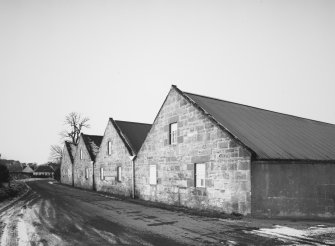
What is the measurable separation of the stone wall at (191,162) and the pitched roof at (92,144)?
13583 mm

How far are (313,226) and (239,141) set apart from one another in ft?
14.5

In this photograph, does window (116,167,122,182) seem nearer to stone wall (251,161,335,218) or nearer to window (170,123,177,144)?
window (170,123,177,144)

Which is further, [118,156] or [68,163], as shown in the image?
[68,163]

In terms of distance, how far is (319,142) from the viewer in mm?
18531

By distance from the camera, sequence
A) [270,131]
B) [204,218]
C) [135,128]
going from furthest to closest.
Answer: [135,128] < [270,131] < [204,218]

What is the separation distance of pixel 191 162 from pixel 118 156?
11264 millimetres

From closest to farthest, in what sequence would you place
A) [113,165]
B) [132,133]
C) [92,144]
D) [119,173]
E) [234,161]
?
[234,161] → [119,173] → [113,165] → [132,133] → [92,144]

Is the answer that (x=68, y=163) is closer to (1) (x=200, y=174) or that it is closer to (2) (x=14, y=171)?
(1) (x=200, y=174)

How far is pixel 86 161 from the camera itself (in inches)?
1368

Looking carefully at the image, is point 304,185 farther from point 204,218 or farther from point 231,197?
point 204,218

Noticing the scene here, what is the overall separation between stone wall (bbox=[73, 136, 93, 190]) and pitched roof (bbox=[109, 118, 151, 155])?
22.9 feet

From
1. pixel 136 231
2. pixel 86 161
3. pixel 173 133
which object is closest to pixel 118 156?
pixel 173 133

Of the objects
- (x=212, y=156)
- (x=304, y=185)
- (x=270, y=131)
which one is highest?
(x=270, y=131)

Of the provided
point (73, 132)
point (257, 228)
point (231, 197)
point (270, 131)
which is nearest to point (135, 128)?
point (270, 131)
